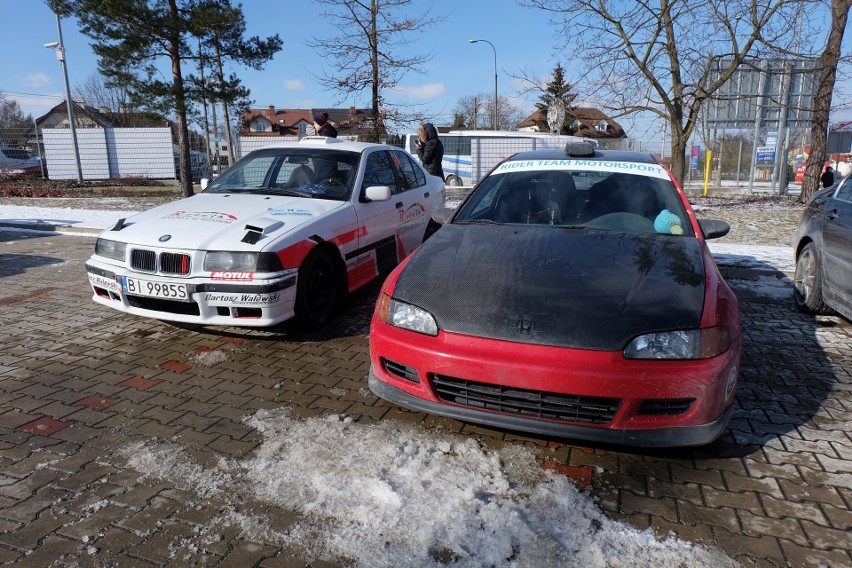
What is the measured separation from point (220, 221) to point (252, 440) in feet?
6.72

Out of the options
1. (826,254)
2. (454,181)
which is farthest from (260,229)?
(454,181)

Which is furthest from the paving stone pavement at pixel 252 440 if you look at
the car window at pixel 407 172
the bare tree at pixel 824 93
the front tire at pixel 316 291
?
the bare tree at pixel 824 93

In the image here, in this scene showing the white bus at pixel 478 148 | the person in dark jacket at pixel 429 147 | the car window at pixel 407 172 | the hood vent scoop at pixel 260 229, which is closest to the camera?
the hood vent scoop at pixel 260 229

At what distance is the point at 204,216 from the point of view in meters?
4.61

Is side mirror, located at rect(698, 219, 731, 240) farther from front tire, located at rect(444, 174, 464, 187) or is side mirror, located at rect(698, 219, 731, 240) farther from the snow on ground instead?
front tire, located at rect(444, 174, 464, 187)

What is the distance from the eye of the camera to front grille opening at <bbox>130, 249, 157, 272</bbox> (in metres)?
4.21

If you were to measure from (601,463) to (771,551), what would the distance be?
83 cm

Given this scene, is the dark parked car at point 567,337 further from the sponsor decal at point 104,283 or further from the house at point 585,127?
the house at point 585,127

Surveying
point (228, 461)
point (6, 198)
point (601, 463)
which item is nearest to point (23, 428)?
point (228, 461)

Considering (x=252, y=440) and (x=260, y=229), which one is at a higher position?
(x=260, y=229)

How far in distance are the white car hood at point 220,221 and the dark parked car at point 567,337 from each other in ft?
4.89

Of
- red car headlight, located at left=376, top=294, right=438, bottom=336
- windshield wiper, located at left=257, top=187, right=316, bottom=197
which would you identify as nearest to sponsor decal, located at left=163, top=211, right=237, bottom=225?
windshield wiper, located at left=257, top=187, right=316, bottom=197

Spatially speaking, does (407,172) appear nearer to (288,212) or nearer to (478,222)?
(288,212)

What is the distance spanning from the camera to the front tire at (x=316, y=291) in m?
4.56
